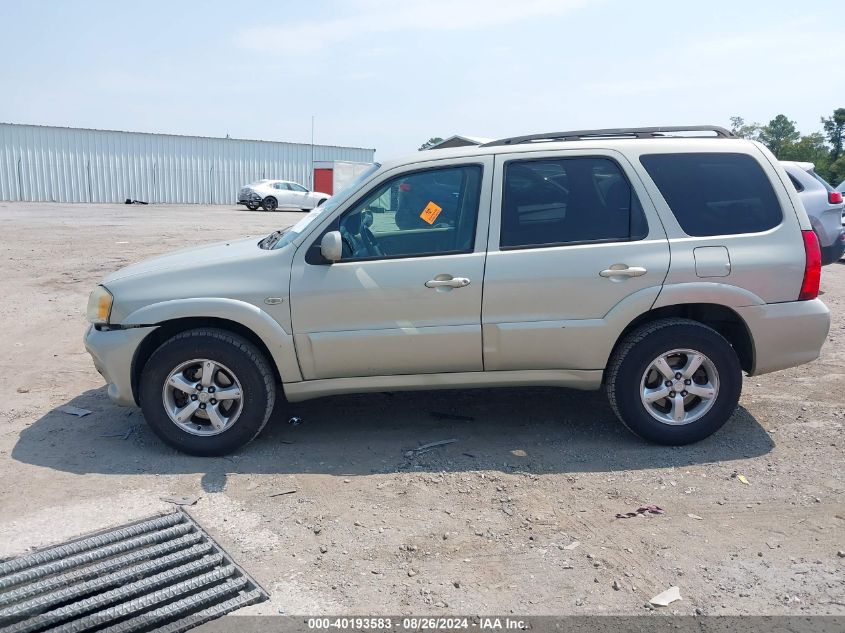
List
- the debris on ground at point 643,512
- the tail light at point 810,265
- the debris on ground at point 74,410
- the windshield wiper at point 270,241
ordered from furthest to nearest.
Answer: the debris on ground at point 74,410
the windshield wiper at point 270,241
the tail light at point 810,265
the debris on ground at point 643,512

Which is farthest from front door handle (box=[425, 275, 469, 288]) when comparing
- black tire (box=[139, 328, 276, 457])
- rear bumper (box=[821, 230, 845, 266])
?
rear bumper (box=[821, 230, 845, 266])

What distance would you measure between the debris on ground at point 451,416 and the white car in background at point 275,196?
2794cm

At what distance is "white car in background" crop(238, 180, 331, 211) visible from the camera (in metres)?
33.0

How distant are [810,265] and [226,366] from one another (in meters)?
3.77

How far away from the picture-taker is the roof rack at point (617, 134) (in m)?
5.29

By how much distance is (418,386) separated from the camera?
16.3 feet

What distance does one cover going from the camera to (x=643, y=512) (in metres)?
4.13

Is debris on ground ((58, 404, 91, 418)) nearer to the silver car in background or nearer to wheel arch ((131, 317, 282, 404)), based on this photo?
wheel arch ((131, 317, 282, 404))

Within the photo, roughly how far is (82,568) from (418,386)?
87.2 inches

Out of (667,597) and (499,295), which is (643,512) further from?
(499,295)

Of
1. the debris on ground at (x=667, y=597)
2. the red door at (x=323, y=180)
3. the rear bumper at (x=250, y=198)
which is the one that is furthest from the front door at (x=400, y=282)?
the red door at (x=323, y=180)

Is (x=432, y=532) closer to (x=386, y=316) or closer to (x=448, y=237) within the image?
(x=386, y=316)

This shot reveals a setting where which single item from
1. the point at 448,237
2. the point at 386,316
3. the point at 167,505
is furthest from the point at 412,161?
the point at 167,505

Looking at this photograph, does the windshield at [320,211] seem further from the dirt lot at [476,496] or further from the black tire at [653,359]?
the black tire at [653,359]
